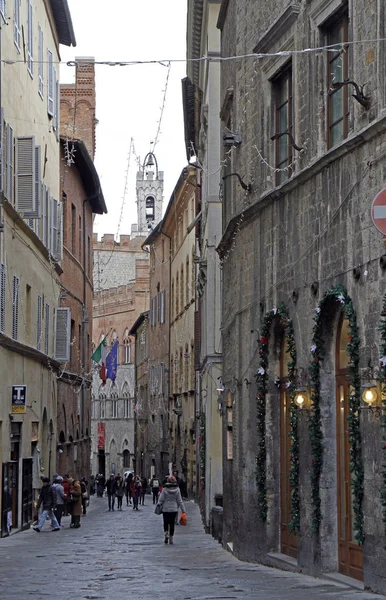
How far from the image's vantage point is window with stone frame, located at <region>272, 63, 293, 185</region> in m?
16.9

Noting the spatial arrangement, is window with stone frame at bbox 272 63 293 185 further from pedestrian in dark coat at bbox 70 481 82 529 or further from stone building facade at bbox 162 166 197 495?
stone building facade at bbox 162 166 197 495

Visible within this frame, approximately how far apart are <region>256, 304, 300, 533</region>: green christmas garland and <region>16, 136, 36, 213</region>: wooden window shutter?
9.86m

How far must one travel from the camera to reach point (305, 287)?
1546 centimetres

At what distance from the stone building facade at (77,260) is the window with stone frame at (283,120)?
1775cm

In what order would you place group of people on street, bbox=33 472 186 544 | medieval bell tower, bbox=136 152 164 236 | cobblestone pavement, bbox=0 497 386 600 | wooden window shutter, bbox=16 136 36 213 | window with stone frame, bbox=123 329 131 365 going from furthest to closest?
1. medieval bell tower, bbox=136 152 164 236
2. window with stone frame, bbox=123 329 131 365
3. wooden window shutter, bbox=16 136 36 213
4. group of people on street, bbox=33 472 186 544
5. cobblestone pavement, bbox=0 497 386 600

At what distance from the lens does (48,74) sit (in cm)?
3297

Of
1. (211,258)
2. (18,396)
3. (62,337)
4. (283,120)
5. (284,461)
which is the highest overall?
(211,258)

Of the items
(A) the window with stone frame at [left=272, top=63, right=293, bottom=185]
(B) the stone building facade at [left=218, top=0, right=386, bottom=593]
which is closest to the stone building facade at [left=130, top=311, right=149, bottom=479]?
(B) the stone building facade at [left=218, top=0, right=386, bottom=593]

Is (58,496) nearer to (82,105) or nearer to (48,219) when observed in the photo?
(48,219)

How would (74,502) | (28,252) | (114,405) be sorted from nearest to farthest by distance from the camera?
(28,252)
(74,502)
(114,405)

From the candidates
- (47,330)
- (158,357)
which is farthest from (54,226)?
(158,357)

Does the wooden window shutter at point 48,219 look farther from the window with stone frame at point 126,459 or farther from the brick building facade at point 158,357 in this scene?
the window with stone frame at point 126,459

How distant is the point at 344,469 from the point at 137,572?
14.3ft

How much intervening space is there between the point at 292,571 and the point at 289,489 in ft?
4.42
